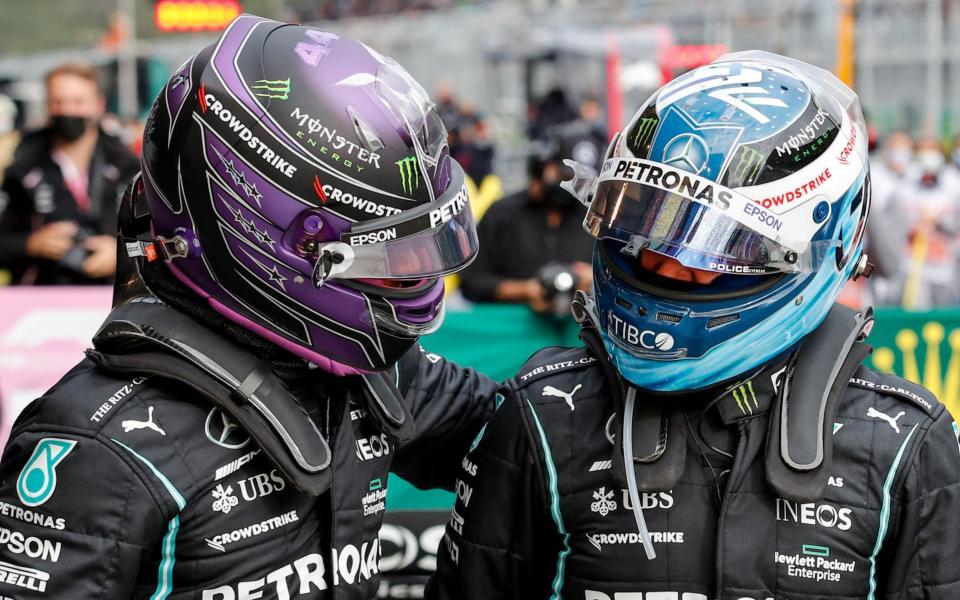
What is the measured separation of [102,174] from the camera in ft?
20.6

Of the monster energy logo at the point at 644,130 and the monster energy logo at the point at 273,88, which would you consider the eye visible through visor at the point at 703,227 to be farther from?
the monster energy logo at the point at 273,88

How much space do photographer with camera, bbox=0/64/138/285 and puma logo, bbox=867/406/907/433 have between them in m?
4.58

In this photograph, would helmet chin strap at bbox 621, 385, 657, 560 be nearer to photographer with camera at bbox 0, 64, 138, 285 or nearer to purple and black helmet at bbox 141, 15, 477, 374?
purple and black helmet at bbox 141, 15, 477, 374

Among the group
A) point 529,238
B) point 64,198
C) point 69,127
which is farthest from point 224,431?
point 529,238

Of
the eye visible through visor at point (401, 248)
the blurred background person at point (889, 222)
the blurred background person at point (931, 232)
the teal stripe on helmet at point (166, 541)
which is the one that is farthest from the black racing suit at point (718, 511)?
the blurred background person at point (931, 232)

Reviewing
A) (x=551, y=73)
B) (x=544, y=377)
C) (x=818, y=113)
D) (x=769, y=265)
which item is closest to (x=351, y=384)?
(x=544, y=377)

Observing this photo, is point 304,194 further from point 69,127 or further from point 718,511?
point 69,127

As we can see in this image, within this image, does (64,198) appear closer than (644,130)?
No

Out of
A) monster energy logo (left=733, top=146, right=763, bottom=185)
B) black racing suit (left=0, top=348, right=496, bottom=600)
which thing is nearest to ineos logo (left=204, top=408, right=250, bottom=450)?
black racing suit (left=0, top=348, right=496, bottom=600)

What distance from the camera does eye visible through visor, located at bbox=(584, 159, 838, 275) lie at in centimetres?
229

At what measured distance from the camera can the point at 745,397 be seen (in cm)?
243

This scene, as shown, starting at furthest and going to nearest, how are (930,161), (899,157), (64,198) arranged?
(899,157)
(930,161)
(64,198)

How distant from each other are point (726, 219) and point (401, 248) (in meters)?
0.63

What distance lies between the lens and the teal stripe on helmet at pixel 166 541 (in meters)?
2.19
